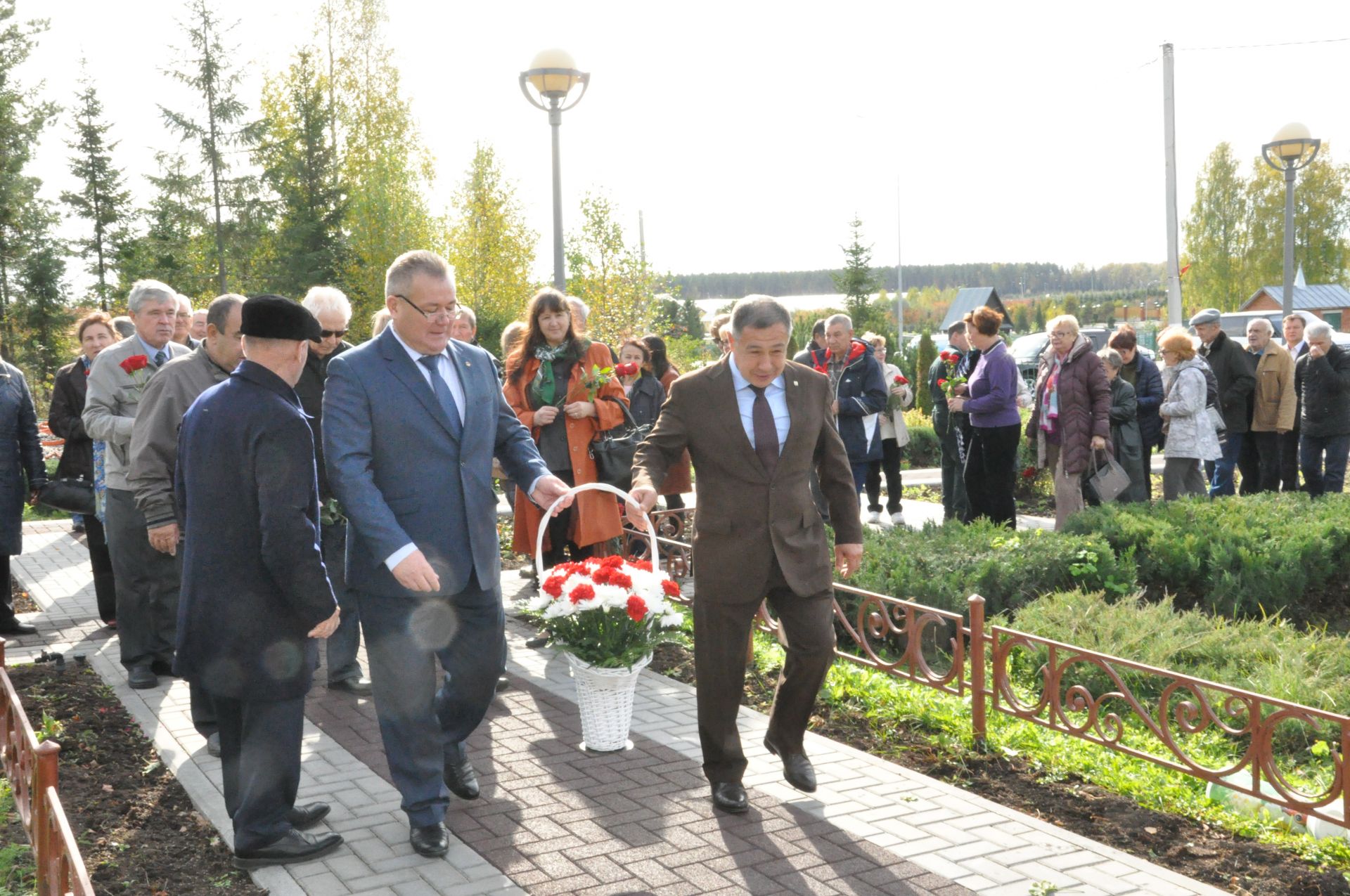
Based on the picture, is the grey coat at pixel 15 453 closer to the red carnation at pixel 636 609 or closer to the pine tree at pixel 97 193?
the red carnation at pixel 636 609

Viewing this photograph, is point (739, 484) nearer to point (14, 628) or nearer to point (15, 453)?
point (15, 453)

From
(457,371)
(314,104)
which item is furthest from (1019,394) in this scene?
(314,104)

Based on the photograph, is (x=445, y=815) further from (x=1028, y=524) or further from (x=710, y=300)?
(x=710, y=300)

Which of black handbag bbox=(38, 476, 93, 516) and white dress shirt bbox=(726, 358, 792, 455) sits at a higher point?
white dress shirt bbox=(726, 358, 792, 455)

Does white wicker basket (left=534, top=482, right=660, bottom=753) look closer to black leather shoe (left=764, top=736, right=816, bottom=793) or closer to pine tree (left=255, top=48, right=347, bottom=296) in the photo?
black leather shoe (left=764, top=736, right=816, bottom=793)

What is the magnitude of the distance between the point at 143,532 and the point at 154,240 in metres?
31.7

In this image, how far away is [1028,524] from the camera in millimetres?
11492

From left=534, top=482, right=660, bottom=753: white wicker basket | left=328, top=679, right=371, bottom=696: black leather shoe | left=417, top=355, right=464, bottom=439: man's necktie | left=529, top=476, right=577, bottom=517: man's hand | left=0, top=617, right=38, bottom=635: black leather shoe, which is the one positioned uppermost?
left=417, top=355, right=464, bottom=439: man's necktie

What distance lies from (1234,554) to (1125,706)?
8.42ft

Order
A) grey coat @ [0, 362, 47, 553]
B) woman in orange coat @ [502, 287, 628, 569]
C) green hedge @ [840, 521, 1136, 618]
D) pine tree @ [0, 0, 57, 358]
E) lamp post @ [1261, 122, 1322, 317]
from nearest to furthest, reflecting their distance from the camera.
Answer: green hedge @ [840, 521, 1136, 618] → woman in orange coat @ [502, 287, 628, 569] → grey coat @ [0, 362, 47, 553] → lamp post @ [1261, 122, 1322, 317] → pine tree @ [0, 0, 57, 358]

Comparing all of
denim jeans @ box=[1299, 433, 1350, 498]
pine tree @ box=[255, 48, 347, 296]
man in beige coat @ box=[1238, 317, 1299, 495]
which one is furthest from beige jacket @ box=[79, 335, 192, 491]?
pine tree @ box=[255, 48, 347, 296]

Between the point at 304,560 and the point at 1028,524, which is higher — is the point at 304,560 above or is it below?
above

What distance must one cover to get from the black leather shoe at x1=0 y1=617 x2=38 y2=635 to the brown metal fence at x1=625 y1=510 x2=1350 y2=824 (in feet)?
15.7

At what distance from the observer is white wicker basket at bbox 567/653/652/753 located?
507 centimetres
